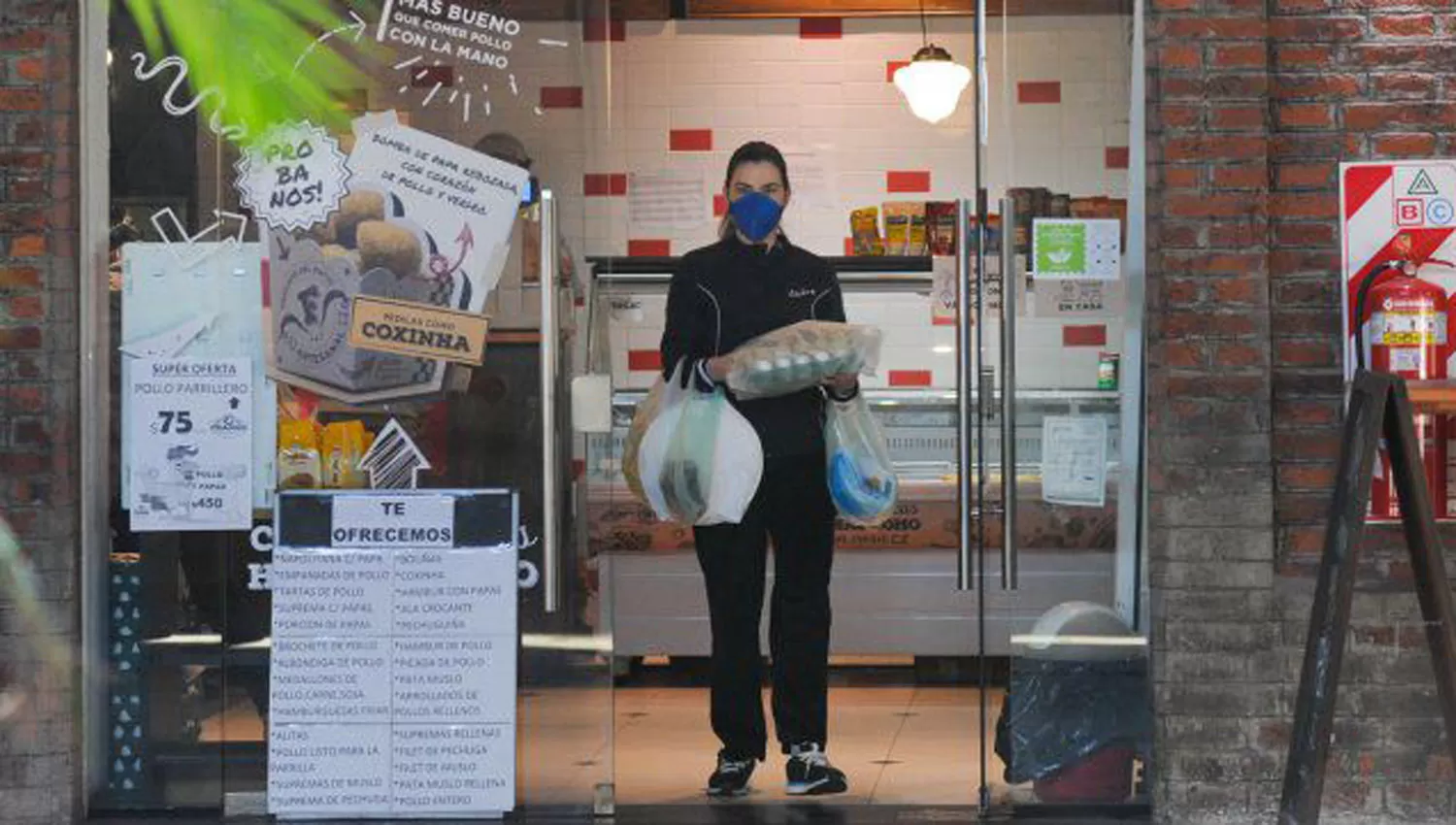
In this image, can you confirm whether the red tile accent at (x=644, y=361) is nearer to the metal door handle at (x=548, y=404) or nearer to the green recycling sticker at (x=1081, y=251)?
the metal door handle at (x=548, y=404)

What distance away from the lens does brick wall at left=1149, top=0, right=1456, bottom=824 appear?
18.9ft

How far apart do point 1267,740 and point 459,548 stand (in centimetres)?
209

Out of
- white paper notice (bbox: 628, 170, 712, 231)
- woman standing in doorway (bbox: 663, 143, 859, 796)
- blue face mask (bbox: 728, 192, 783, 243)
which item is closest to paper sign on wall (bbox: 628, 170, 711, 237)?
white paper notice (bbox: 628, 170, 712, 231)

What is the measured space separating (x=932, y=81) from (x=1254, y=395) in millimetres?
3704

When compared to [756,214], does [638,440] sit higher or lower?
lower

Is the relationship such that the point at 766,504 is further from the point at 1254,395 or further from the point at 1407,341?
the point at 1407,341

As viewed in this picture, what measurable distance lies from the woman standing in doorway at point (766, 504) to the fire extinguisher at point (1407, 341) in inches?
53.4

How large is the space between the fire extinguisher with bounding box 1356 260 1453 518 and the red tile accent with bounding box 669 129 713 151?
4.45 m

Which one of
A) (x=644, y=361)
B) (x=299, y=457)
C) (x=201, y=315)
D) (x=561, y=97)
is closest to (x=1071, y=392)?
(x=561, y=97)

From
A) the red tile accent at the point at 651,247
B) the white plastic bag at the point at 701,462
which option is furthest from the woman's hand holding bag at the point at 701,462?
the red tile accent at the point at 651,247

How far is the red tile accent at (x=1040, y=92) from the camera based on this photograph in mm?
5863

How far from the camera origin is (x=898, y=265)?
8523mm

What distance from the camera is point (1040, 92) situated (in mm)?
5910

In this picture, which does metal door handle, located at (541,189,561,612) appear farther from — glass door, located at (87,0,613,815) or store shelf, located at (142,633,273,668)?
store shelf, located at (142,633,273,668)
